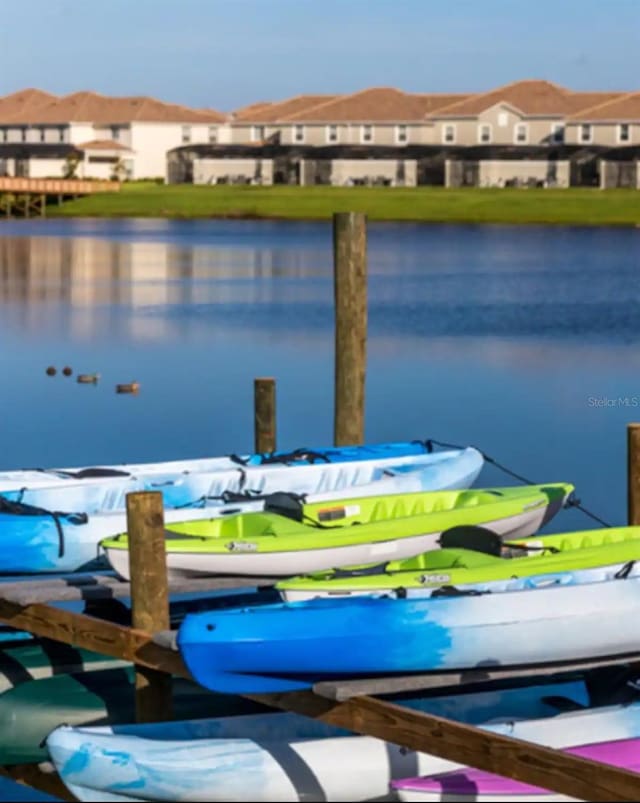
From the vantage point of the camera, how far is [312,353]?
132 feet

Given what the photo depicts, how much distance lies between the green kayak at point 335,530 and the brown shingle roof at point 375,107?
13520cm

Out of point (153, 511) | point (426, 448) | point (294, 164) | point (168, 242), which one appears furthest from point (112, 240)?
point (153, 511)

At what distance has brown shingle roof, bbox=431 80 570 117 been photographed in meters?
146

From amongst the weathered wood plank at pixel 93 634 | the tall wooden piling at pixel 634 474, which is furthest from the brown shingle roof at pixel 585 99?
the weathered wood plank at pixel 93 634

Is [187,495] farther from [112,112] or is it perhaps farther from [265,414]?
[112,112]

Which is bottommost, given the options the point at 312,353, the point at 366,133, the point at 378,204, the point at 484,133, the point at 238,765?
the point at 312,353

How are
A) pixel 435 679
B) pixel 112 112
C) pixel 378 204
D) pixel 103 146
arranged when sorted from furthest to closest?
pixel 112 112, pixel 103 146, pixel 378 204, pixel 435 679

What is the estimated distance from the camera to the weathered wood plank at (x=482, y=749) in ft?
34.6

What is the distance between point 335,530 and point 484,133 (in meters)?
133

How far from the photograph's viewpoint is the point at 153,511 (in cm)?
1260

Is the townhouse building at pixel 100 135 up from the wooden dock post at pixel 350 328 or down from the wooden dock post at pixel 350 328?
up

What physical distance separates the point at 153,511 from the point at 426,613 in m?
2.00

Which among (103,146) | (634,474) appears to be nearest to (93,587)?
(634,474)

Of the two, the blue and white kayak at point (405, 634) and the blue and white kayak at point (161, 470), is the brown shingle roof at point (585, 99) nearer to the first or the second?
the blue and white kayak at point (161, 470)
